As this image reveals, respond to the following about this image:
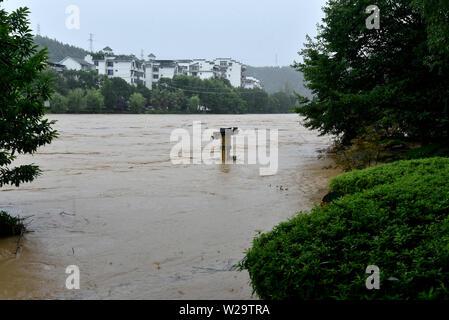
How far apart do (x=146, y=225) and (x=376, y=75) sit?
945cm

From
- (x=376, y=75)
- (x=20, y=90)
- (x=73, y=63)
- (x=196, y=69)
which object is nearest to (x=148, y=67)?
(x=196, y=69)

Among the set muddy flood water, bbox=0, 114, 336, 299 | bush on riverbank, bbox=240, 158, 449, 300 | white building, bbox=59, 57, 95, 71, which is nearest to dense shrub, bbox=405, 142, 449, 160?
muddy flood water, bbox=0, 114, 336, 299

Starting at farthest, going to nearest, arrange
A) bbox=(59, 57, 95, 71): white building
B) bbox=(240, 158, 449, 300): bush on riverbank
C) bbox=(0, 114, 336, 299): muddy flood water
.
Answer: bbox=(59, 57, 95, 71): white building, bbox=(0, 114, 336, 299): muddy flood water, bbox=(240, 158, 449, 300): bush on riverbank

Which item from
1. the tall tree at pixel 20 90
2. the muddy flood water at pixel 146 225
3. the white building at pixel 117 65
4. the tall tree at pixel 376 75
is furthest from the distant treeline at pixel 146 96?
the tall tree at pixel 20 90

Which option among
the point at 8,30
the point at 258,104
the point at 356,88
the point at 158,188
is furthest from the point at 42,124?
the point at 258,104

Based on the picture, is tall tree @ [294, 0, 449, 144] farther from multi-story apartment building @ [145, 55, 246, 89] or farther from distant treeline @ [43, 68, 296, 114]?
multi-story apartment building @ [145, 55, 246, 89]

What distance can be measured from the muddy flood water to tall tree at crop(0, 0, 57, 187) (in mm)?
1277

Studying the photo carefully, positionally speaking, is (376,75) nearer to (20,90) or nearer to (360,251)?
(20,90)

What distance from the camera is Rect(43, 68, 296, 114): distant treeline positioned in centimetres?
5450

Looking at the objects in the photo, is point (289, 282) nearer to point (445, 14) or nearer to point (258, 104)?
point (445, 14)

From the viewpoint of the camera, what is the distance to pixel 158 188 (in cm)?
909

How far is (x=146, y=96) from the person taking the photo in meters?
67.6

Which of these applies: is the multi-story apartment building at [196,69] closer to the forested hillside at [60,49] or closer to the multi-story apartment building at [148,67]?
the multi-story apartment building at [148,67]
